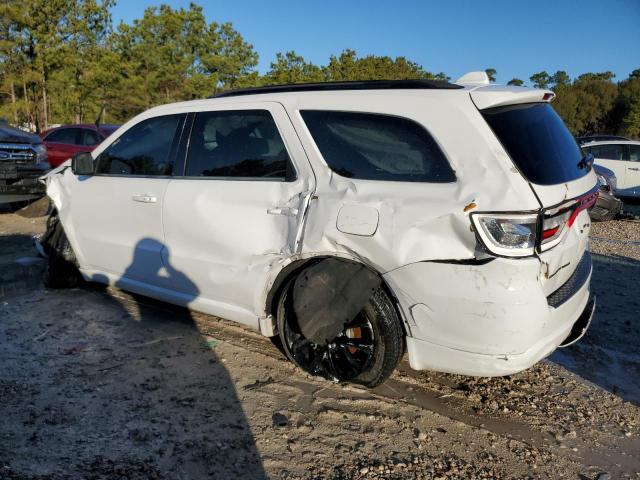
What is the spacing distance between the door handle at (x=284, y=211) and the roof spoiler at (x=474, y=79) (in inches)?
52.0

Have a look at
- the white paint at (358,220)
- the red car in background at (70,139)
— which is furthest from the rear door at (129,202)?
the red car in background at (70,139)

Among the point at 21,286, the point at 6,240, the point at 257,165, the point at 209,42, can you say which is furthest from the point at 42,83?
the point at 257,165

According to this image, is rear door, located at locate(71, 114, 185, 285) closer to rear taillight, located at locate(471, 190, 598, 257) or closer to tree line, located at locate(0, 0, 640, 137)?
rear taillight, located at locate(471, 190, 598, 257)

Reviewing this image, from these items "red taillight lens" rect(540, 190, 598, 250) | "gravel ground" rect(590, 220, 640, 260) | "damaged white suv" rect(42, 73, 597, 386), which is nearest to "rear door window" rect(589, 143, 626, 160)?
"gravel ground" rect(590, 220, 640, 260)

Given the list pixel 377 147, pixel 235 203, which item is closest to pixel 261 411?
pixel 235 203

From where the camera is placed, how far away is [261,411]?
308cm

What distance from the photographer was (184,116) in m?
4.00

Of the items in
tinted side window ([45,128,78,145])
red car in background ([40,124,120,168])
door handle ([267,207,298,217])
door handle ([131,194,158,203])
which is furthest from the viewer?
tinted side window ([45,128,78,145])

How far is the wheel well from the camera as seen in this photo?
2.99 m

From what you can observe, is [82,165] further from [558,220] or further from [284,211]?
[558,220]

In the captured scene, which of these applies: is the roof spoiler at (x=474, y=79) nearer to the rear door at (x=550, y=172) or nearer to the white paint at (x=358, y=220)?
the rear door at (x=550, y=172)

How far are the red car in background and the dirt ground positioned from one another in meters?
9.23

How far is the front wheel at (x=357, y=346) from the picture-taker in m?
3.03

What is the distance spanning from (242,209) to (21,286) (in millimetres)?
3026
